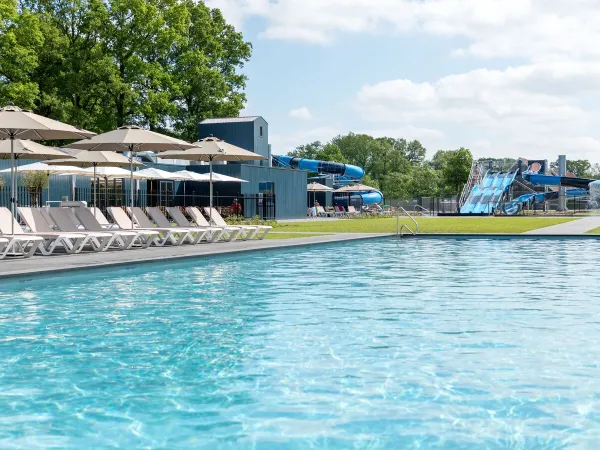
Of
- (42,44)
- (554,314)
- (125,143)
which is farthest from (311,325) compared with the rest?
(42,44)

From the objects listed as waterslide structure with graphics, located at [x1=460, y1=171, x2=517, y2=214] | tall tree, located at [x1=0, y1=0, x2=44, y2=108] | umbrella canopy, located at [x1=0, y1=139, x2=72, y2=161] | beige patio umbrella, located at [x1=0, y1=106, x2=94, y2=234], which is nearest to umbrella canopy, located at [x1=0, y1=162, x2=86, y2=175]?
umbrella canopy, located at [x1=0, y1=139, x2=72, y2=161]

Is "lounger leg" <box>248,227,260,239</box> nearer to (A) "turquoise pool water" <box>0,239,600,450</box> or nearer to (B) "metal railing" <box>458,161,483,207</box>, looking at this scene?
(A) "turquoise pool water" <box>0,239,600,450</box>

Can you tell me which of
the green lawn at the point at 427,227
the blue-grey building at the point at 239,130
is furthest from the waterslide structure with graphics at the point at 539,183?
the blue-grey building at the point at 239,130

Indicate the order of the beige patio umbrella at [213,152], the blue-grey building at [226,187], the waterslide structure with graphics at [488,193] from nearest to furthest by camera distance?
the beige patio umbrella at [213,152] → the blue-grey building at [226,187] → the waterslide structure with graphics at [488,193]

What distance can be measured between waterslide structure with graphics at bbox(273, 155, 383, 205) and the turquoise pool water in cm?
4697

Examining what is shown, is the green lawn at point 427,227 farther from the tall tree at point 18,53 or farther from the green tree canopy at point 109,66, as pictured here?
the tall tree at point 18,53

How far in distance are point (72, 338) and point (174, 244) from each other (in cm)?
1142

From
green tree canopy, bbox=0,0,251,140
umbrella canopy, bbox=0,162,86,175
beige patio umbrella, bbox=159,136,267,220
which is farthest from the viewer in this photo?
green tree canopy, bbox=0,0,251,140

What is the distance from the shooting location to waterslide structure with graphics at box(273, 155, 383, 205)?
5888cm

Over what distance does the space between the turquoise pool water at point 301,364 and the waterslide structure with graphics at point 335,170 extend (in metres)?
47.0

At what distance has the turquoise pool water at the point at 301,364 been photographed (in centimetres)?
464

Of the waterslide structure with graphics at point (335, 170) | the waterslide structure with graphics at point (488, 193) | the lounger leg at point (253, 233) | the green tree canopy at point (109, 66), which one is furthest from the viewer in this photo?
the waterslide structure with graphics at point (335, 170)

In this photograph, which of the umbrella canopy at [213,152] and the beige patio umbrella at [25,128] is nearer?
the beige patio umbrella at [25,128]

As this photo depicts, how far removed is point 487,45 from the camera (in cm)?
2838
